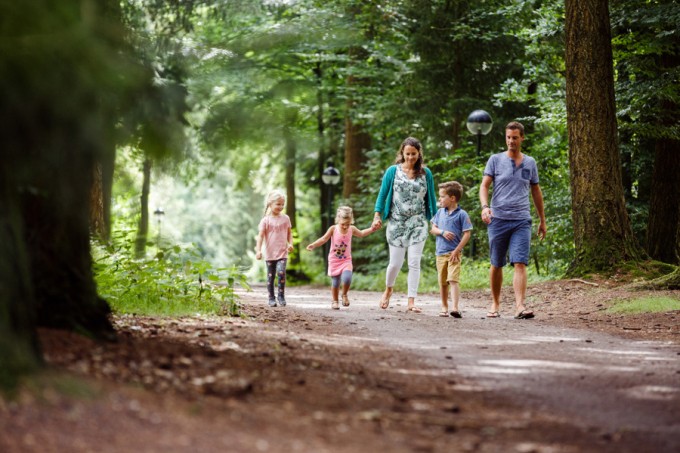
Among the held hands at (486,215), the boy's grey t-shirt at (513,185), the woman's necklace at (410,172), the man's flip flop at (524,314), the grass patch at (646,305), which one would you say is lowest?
the man's flip flop at (524,314)

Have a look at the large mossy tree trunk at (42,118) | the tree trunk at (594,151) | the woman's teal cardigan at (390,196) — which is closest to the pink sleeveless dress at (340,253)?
the woman's teal cardigan at (390,196)

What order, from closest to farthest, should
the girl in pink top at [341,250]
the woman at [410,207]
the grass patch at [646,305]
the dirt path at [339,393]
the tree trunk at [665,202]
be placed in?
the dirt path at [339,393] < the grass patch at [646,305] < the woman at [410,207] < the girl in pink top at [341,250] < the tree trunk at [665,202]

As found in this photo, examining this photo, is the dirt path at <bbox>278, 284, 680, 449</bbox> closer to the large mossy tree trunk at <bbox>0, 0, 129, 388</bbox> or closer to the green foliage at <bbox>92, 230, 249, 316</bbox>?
the green foliage at <bbox>92, 230, 249, 316</bbox>

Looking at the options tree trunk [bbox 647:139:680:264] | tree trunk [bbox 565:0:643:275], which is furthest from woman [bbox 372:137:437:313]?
tree trunk [bbox 647:139:680:264]

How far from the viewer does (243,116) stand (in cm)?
565

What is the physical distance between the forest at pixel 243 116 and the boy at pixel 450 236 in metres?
2.12

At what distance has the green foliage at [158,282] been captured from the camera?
31.2 feet

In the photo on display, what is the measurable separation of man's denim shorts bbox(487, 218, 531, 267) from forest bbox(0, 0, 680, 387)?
2.60 metres

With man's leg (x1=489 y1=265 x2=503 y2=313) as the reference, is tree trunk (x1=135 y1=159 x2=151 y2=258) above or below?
above

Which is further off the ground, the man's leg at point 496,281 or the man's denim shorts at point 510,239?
the man's denim shorts at point 510,239

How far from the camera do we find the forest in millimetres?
4262

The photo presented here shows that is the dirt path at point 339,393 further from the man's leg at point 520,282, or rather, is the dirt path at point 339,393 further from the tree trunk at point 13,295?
the man's leg at point 520,282

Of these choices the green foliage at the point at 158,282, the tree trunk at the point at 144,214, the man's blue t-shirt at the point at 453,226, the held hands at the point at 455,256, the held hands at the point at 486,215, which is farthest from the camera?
the man's blue t-shirt at the point at 453,226

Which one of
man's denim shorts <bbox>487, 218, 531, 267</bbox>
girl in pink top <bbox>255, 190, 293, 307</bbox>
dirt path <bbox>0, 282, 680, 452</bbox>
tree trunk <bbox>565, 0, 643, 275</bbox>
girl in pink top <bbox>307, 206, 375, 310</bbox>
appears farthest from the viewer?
tree trunk <bbox>565, 0, 643, 275</bbox>
